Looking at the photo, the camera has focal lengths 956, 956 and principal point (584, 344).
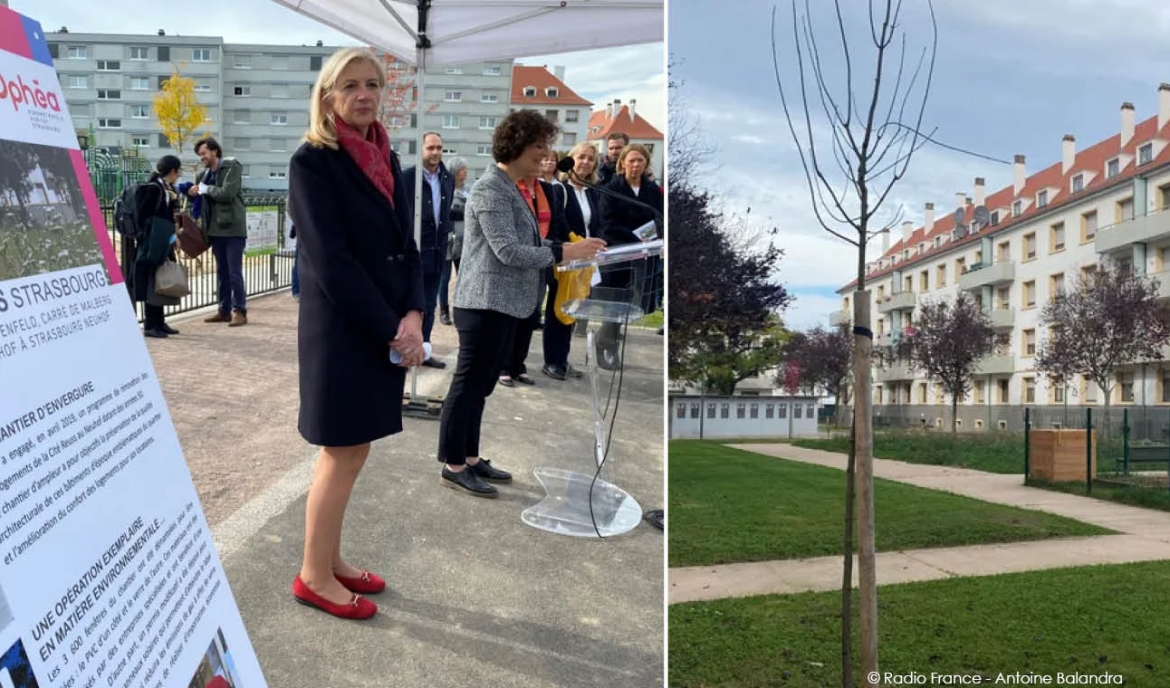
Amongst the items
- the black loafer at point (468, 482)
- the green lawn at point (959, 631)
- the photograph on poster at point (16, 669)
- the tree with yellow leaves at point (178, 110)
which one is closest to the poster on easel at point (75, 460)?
the photograph on poster at point (16, 669)

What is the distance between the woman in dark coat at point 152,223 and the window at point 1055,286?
593cm

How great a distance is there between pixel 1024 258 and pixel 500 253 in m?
1.69

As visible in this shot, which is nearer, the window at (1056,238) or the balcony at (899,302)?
the window at (1056,238)

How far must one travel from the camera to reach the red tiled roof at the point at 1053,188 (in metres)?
2.22

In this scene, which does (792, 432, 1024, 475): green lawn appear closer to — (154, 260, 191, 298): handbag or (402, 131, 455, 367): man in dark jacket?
(402, 131, 455, 367): man in dark jacket

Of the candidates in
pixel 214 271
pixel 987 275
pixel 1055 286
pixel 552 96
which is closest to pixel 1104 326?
pixel 1055 286

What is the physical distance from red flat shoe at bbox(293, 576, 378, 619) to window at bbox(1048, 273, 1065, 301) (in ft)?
6.34

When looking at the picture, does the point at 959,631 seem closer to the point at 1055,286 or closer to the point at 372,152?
the point at 1055,286

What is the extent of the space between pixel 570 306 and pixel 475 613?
1142 millimetres

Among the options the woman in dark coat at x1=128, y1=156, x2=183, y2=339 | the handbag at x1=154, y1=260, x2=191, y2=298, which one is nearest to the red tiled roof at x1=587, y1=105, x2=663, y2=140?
the woman in dark coat at x1=128, y1=156, x2=183, y2=339

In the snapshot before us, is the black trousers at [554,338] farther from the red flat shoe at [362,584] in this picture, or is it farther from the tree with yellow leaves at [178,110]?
the tree with yellow leaves at [178,110]

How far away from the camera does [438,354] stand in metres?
7.06

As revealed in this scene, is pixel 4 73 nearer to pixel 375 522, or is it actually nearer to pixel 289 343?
pixel 375 522

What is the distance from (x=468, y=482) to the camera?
12.3 ft
